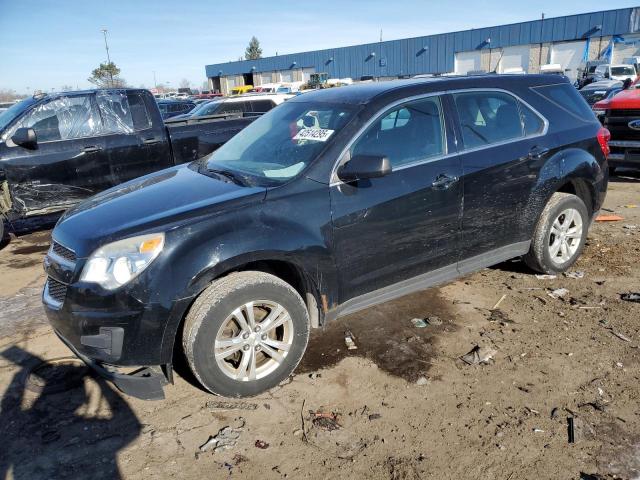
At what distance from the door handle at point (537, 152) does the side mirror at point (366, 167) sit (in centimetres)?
173

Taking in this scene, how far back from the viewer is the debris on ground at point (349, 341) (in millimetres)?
3775

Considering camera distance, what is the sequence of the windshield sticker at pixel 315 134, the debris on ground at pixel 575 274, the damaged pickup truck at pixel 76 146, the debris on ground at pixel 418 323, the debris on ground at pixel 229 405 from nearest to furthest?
the debris on ground at pixel 229 405 < the windshield sticker at pixel 315 134 < the debris on ground at pixel 418 323 < the debris on ground at pixel 575 274 < the damaged pickup truck at pixel 76 146

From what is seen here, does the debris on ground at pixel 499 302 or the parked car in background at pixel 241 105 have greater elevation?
the parked car in background at pixel 241 105

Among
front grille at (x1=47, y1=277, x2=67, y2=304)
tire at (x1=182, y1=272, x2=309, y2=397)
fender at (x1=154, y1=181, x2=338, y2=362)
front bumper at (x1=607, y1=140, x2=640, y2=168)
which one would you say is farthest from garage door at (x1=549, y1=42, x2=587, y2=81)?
front grille at (x1=47, y1=277, x2=67, y2=304)

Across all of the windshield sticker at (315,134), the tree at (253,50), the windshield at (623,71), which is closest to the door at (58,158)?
the windshield sticker at (315,134)

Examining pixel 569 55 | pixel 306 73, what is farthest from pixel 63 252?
pixel 306 73

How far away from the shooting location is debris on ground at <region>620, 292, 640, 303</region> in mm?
4359

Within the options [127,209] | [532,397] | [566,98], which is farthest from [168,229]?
[566,98]

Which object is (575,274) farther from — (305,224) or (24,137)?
(24,137)

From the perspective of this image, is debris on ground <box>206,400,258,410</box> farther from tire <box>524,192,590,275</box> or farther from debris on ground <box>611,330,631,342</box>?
tire <box>524,192,590,275</box>

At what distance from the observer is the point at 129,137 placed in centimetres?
720

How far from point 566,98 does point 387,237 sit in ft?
8.46

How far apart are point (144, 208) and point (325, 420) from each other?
5.69ft

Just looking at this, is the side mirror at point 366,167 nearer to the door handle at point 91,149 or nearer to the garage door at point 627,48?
the door handle at point 91,149
